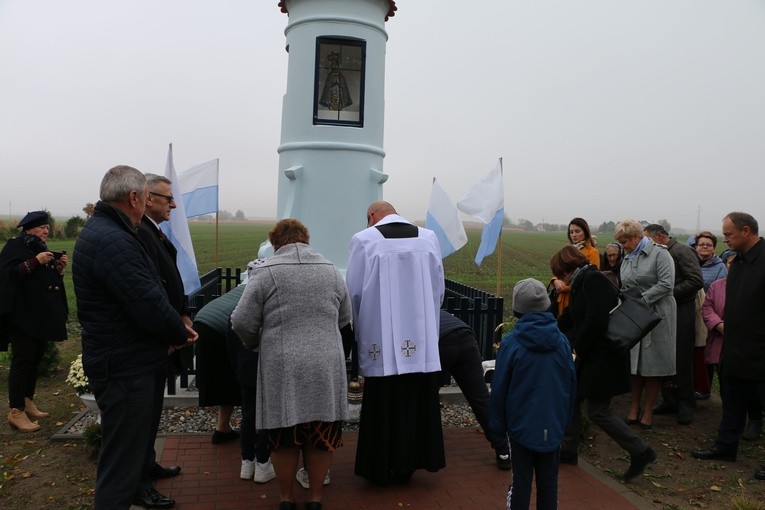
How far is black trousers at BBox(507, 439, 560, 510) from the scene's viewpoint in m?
3.24

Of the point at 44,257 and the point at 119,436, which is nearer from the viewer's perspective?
the point at 119,436

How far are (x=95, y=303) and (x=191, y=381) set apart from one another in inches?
117

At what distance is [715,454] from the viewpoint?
482 cm

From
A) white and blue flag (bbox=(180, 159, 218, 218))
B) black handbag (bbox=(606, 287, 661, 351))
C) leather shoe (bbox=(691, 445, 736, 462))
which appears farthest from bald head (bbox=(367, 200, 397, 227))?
white and blue flag (bbox=(180, 159, 218, 218))

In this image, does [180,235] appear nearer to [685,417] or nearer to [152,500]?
[152,500]

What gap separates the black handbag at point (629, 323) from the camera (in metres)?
4.12

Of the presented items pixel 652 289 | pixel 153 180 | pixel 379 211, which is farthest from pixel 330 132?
pixel 652 289

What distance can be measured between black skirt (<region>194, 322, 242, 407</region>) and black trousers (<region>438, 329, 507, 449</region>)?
1627 millimetres

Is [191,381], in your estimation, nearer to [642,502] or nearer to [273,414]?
[273,414]

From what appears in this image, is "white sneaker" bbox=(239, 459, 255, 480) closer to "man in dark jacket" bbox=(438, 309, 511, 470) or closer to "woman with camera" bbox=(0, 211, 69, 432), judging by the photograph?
"man in dark jacket" bbox=(438, 309, 511, 470)

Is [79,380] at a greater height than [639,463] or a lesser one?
greater

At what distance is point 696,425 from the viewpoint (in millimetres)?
5715

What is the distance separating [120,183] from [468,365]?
2.74 m

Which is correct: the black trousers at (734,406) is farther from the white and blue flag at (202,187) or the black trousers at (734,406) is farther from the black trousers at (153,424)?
the white and blue flag at (202,187)
